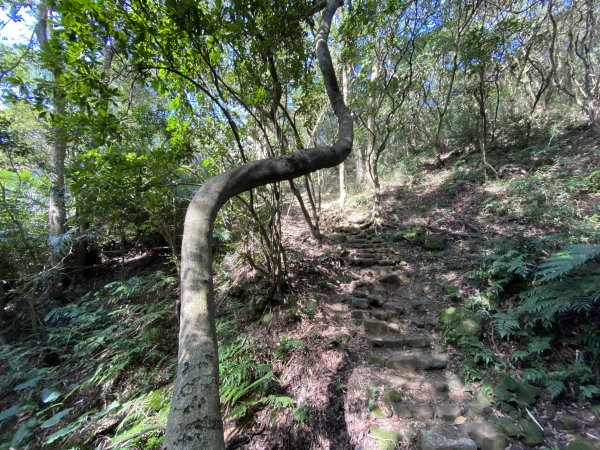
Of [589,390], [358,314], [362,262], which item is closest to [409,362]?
[358,314]

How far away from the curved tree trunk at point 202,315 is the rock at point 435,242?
4318 millimetres

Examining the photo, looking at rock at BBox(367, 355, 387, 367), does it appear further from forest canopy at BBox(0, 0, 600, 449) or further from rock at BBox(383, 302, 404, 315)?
rock at BBox(383, 302, 404, 315)

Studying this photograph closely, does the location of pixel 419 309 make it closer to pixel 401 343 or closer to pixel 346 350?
pixel 401 343

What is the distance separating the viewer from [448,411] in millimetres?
2475

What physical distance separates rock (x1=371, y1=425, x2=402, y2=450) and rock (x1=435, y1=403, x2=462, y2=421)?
1.65 ft

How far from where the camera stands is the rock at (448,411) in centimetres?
244

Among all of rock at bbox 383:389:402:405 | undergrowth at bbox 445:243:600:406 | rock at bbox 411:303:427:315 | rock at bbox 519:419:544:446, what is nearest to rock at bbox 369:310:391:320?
rock at bbox 411:303:427:315

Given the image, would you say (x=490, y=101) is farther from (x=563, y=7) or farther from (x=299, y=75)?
(x=299, y=75)

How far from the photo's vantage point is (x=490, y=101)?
1294 cm

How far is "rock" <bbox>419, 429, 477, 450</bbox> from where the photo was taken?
2.10 m

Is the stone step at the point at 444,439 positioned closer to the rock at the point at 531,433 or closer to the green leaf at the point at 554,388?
the rock at the point at 531,433

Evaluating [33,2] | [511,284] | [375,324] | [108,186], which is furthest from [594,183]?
[33,2]

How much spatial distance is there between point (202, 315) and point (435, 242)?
5.52 meters

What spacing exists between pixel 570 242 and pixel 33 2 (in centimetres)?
1389
